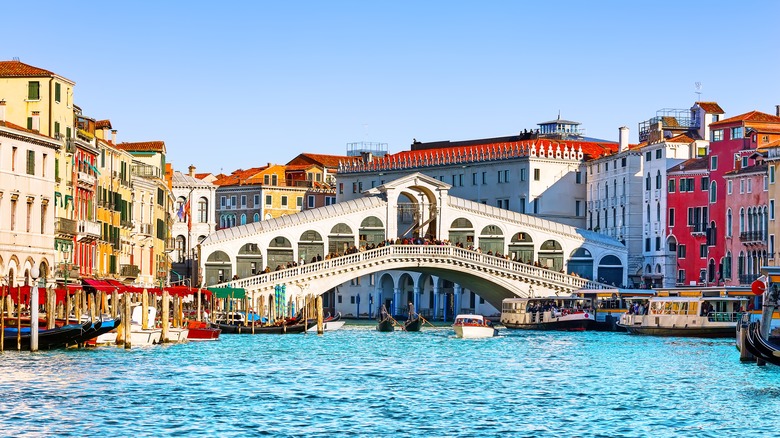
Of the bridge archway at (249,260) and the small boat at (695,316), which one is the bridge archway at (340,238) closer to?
the bridge archway at (249,260)

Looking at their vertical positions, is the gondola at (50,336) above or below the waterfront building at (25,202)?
below

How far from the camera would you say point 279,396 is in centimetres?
3444

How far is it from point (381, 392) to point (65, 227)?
66.4 ft

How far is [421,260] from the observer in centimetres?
7269

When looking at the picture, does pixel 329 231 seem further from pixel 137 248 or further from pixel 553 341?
pixel 553 341

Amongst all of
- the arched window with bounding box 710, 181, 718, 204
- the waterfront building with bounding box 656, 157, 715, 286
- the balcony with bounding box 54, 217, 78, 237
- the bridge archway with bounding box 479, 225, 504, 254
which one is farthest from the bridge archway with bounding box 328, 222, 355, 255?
the balcony with bounding box 54, 217, 78, 237

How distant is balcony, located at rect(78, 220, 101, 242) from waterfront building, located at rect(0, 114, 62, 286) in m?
3.27

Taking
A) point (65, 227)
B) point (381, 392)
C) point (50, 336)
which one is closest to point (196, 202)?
point (65, 227)

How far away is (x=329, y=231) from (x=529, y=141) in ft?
52.6

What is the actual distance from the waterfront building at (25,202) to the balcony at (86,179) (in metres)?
3.34

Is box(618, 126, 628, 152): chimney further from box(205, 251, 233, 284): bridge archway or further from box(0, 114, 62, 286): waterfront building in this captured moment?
box(0, 114, 62, 286): waterfront building

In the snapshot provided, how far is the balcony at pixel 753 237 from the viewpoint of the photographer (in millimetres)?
70562

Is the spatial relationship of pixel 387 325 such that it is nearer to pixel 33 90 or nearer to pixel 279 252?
pixel 279 252

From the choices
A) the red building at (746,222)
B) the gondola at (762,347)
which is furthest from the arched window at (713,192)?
the gondola at (762,347)
